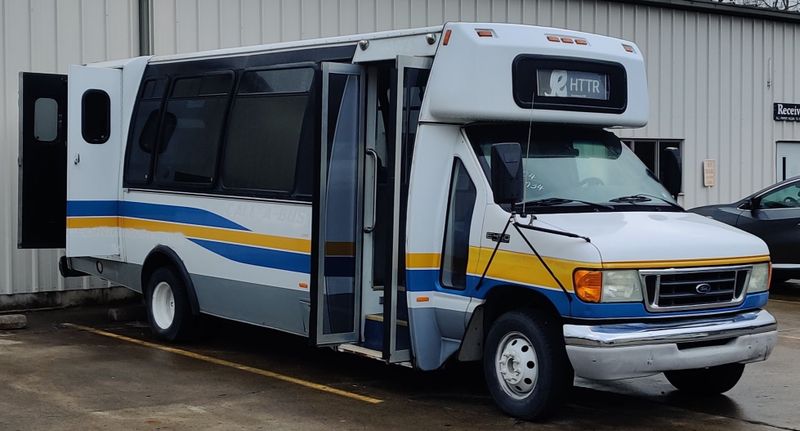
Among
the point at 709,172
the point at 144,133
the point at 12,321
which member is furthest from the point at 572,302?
the point at 709,172

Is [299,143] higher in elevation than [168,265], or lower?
higher

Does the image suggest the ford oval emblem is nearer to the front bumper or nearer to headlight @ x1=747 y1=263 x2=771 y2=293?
the front bumper

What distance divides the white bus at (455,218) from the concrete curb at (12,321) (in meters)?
1.81

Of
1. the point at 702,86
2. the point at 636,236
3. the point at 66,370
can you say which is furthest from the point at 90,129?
the point at 702,86

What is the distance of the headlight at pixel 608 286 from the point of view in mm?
7297

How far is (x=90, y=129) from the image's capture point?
1180 cm

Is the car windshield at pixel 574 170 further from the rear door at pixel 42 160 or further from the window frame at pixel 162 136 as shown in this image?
the rear door at pixel 42 160

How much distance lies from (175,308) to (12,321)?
2.09 m

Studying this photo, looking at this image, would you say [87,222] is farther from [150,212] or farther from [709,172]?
[709,172]

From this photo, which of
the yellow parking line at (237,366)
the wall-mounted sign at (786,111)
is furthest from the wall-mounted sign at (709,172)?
the yellow parking line at (237,366)

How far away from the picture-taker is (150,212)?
11328 millimetres

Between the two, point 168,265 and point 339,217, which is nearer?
point 339,217

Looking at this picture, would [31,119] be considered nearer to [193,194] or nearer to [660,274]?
[193,194]

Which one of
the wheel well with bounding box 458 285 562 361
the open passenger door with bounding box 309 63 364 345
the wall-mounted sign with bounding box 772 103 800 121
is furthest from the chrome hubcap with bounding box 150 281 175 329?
the wall-mounted sign with bounding box 772 103 800 121
